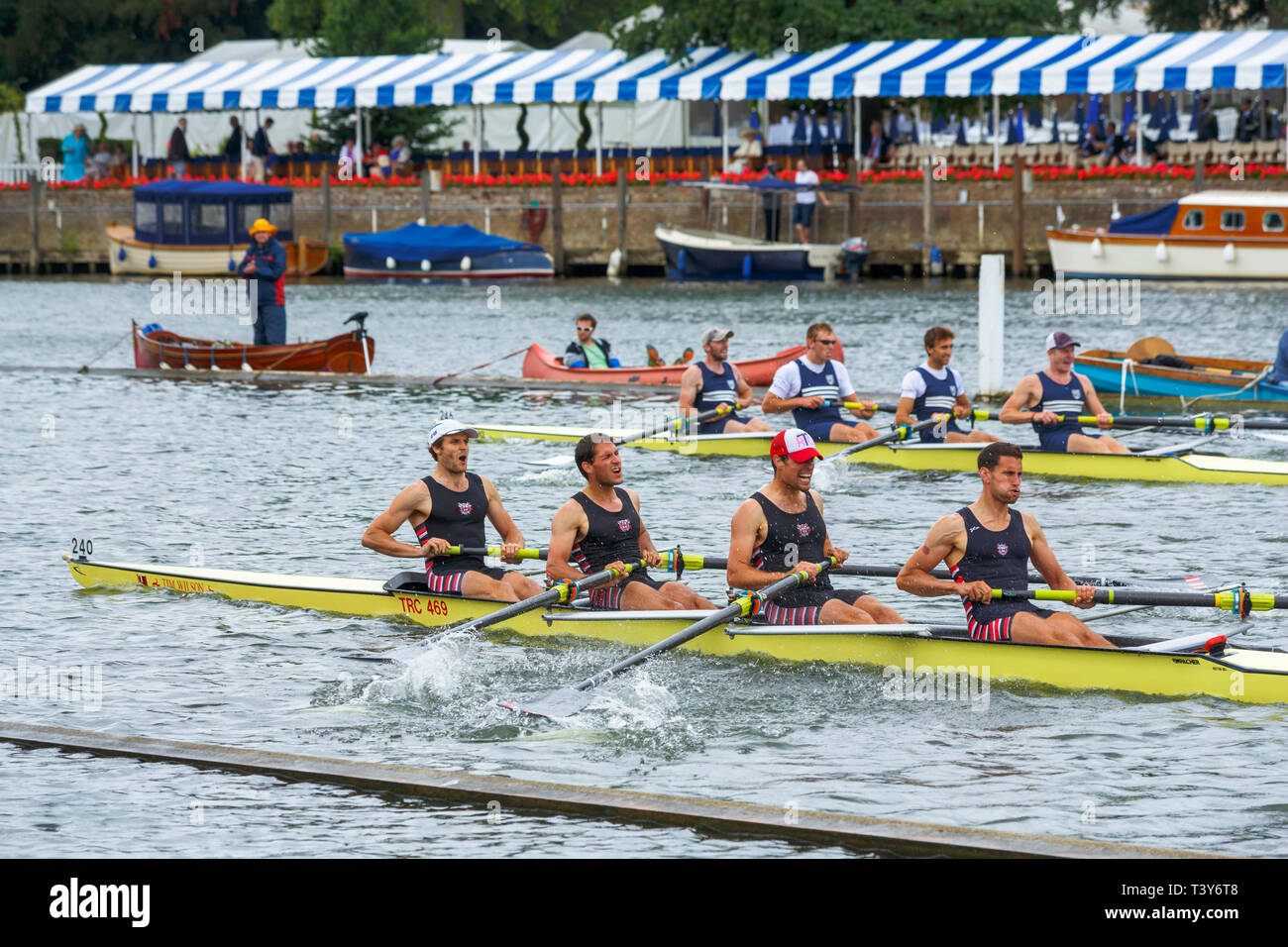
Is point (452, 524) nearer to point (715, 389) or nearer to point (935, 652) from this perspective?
point (935, 652)

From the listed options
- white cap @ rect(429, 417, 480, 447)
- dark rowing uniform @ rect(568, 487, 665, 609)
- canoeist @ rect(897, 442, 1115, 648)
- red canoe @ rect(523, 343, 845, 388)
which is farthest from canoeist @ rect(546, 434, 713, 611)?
red canoe @ rect(523, 343, 845, 388)

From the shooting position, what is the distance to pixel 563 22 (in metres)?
78.2

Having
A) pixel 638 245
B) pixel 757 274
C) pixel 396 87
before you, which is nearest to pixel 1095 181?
pixel 757 274

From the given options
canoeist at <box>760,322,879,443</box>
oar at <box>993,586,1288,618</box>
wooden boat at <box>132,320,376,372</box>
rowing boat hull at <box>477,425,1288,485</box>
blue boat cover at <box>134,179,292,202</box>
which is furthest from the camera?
blue boat cover at <box>134,179,292,202</box>

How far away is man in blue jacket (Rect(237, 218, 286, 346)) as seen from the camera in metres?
28.5

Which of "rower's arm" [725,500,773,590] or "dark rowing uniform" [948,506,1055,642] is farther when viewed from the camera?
"rower's arm" [725,500,773,590]

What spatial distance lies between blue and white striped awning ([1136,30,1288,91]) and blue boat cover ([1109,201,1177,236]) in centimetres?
333

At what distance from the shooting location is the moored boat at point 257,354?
1187 inches

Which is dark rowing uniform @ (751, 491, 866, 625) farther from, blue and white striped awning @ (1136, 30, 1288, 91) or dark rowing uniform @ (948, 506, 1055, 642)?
blue and white striped awning @ (1136, 30, 1288, 91)

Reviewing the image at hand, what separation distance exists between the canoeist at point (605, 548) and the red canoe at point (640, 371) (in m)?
13.1

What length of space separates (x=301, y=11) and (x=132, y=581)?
186 ft

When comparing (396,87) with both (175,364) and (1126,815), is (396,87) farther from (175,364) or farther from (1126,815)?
(1126,815)

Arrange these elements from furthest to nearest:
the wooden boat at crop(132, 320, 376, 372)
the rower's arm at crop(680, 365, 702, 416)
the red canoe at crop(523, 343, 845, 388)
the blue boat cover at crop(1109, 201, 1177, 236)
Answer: the blue boat cover at crop(1109, 201, 1177, 236) → the wooden boat at crop(132, 320, 376, 372) → the red canoe at crop(523, 343, 845, 388) → the rower's arm at crop(680, 365, 702, 416)

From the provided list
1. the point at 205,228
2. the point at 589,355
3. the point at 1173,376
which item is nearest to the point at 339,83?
the point at 205,228
